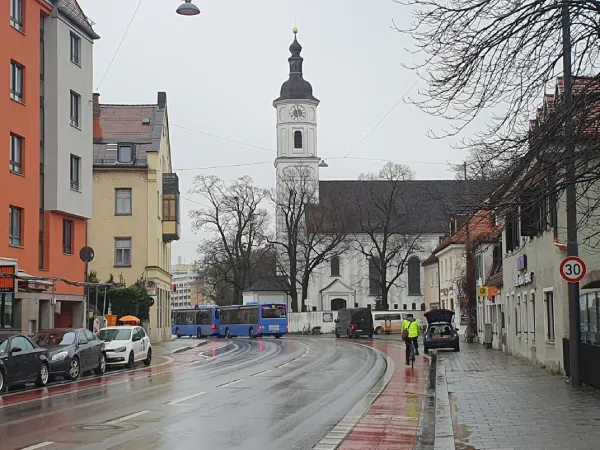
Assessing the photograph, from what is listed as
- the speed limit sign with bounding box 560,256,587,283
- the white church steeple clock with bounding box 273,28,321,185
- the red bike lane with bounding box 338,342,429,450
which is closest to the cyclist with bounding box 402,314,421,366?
the red bike lane with bounding box 338,342,429,450

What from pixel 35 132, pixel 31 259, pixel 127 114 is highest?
pixel 127 114

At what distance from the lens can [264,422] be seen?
15.4 meters

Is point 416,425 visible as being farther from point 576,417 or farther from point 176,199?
point 176,199

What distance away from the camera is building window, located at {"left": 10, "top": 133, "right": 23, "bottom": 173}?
117 ft

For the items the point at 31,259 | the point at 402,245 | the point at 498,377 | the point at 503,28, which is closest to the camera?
the point at 503,28

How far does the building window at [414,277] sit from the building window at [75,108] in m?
71.4

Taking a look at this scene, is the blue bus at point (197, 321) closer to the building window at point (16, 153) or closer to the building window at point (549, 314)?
the building window at point (16, 153)

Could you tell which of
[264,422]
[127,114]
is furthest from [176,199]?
[264,422]

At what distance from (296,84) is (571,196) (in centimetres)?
9247

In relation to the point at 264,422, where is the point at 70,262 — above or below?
above

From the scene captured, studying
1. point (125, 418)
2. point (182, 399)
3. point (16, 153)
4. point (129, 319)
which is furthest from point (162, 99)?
point (125, 418)

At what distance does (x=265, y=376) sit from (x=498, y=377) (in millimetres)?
6935

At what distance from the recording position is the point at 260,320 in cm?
7550

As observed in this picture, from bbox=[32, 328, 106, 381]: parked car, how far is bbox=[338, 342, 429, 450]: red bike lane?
9.39 meters
